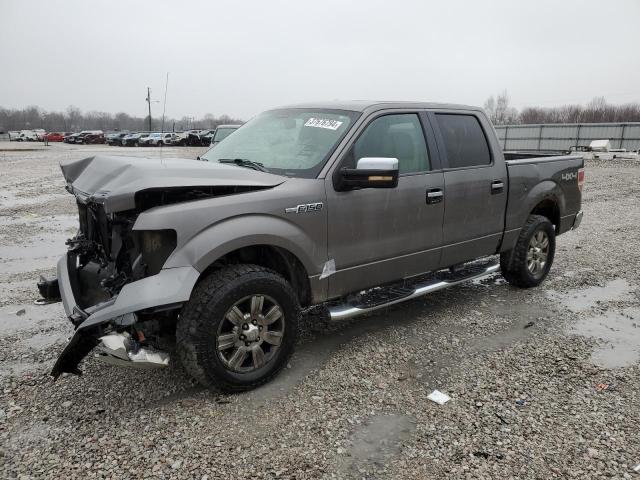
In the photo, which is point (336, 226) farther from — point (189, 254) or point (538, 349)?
point (538, 349)

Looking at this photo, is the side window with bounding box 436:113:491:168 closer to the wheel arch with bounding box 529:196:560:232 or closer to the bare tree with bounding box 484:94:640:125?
the wheel arch with bounding box 529:196:560:232

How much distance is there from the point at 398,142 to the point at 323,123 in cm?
66

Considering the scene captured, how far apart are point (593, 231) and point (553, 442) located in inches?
283

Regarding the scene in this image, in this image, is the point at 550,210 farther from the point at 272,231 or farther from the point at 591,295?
the point at 272,231

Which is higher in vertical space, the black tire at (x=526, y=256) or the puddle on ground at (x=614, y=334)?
the black tire at (x=526, y=256)

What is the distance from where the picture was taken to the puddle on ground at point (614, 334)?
406cm

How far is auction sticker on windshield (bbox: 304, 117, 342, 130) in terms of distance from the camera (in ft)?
13.1

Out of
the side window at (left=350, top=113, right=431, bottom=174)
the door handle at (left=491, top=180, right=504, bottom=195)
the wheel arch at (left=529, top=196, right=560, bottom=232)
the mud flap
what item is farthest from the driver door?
the wheel arch at (left=529, top=196, right=560, bottom=232)

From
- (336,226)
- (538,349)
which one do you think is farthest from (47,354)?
(538,349)

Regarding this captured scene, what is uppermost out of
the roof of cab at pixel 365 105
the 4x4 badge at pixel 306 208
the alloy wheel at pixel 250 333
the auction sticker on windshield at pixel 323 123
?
the roof of cab at pixel 365 105

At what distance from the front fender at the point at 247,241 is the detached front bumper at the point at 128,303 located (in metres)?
0.09

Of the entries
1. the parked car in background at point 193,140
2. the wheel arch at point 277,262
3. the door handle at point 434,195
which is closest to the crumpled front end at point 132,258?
the wheel arch at point 277,262

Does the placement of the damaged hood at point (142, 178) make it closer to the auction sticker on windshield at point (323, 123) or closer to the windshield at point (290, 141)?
the windshield at point (290, 141)

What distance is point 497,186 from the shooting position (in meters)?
4.96
